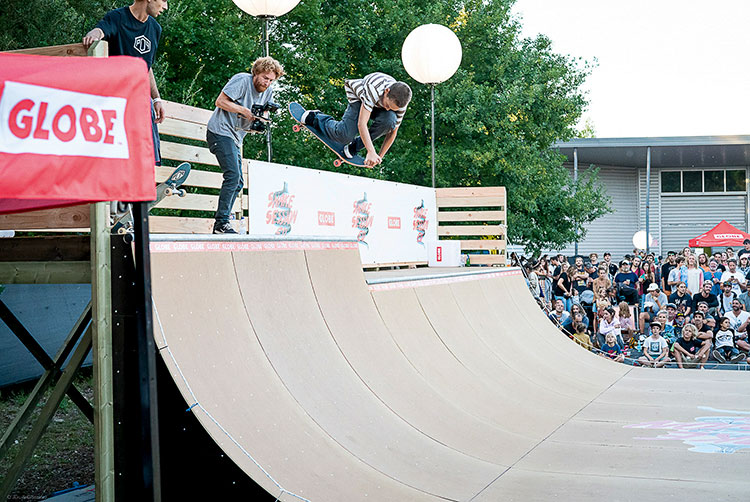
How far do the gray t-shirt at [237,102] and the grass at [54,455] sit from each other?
332 cm

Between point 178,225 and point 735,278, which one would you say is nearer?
point 178,225

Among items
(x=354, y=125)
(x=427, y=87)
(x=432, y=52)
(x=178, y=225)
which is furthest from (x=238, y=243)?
(x=427, y=87)

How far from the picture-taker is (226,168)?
6746 millimetres

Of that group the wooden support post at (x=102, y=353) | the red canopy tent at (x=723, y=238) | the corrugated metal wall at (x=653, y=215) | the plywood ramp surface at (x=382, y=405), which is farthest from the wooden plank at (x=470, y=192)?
the corrugated metal wall at (x=653, y=215)

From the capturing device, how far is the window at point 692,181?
37094mm

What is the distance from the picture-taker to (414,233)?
1305 centimetres

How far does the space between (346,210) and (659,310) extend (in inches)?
271

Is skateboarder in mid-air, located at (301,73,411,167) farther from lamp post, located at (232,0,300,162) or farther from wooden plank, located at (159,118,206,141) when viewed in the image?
lamp post, located at (232,0,300,162)

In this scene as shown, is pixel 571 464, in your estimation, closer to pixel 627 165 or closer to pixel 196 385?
pixel 196 385

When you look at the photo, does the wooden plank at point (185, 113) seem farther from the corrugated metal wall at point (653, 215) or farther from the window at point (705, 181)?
the window at point (705, 181)

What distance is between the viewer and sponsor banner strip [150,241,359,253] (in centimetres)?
432

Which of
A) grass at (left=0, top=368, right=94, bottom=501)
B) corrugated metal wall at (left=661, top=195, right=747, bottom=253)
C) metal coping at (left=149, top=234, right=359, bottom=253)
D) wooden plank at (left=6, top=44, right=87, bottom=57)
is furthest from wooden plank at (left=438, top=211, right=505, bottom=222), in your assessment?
corrugated metal wall at (left=661, top=195, right=747, bottom=253)

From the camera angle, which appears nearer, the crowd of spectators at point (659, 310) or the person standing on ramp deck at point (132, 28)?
the person standing on ramp deck at point (132, 28)

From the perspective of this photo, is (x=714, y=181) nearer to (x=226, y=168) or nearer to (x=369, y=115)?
(x=369, y=115)
